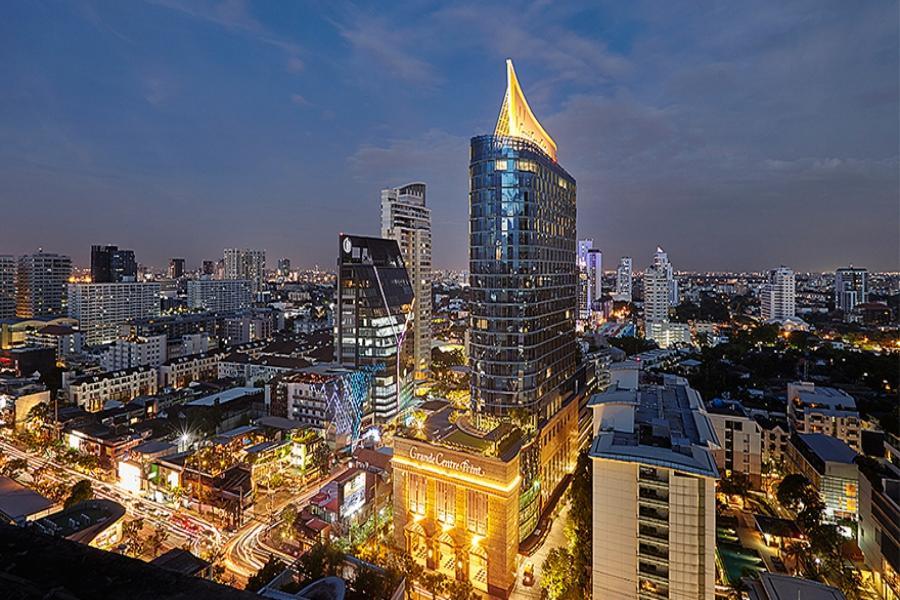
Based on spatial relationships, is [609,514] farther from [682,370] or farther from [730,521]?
[682,370]

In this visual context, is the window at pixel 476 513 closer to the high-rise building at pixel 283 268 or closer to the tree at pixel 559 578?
the tree at pixel 559 578

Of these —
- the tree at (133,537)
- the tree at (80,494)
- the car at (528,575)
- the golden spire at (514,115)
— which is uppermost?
the golden spire at (514,115)

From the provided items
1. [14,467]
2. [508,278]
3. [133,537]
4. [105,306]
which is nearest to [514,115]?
[508,278]

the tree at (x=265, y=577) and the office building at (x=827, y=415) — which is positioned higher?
the office building at (x=827, y=415)

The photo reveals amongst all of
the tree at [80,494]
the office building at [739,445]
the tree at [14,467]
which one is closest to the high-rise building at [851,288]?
the office building at [739,445]

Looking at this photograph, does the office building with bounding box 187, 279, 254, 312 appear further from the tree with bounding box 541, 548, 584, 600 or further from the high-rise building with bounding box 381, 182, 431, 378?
the tree with bounding box 541, 548, 584, 600

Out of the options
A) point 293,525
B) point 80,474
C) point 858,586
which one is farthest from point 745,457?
point 80,474

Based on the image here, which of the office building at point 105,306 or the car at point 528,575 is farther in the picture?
the office building at point 105,306
